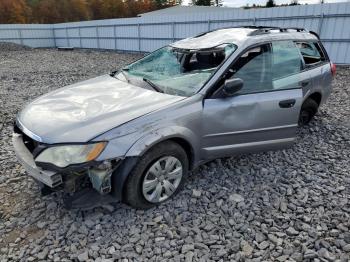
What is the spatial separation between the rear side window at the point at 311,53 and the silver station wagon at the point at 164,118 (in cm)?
9

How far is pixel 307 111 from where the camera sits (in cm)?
484

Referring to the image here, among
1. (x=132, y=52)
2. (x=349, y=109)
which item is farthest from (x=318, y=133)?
(x=132, y=52)

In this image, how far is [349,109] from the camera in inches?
234

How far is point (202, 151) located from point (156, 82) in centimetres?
93

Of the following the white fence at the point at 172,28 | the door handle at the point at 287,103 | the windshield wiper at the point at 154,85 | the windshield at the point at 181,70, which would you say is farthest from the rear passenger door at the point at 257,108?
the white fence at the point at 172,28

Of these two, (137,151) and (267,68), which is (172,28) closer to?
(267,68)

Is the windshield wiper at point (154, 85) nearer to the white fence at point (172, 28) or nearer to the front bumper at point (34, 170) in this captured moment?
the front bumper at point (34, 170)

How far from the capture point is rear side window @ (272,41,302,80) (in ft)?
11.4

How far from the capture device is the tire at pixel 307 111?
15.3ft

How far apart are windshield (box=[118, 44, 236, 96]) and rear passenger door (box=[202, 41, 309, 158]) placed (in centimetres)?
22

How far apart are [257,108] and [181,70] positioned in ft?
3.19

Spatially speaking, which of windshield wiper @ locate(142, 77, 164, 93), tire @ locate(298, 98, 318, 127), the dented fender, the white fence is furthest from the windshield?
the white fence

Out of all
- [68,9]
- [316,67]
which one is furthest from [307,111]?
[68,9]

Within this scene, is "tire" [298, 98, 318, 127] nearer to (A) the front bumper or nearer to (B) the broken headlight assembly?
(B) the broken headlight assembly
